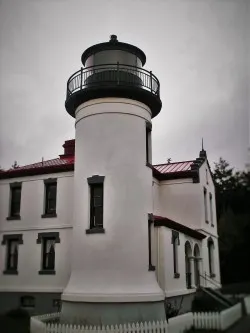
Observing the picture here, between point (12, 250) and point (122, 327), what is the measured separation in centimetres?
143

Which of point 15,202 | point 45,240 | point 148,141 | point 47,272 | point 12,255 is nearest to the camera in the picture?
point 12,255

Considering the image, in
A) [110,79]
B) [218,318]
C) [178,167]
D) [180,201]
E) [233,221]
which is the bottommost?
[218,318]

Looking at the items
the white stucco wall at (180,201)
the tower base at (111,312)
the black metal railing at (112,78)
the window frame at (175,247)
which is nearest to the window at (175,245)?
the window frame at (175,247)

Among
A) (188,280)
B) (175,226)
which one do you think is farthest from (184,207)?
(188,280)

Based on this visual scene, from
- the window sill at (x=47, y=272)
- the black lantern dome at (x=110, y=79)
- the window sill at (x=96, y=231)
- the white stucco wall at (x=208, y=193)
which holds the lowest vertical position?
the window sill at (x=47, y=272)

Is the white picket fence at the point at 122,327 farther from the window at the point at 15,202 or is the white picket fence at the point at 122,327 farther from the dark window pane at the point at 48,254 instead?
the window at the point at 15,202

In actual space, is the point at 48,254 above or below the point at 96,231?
below

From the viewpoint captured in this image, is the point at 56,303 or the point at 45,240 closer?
the point at 56,303

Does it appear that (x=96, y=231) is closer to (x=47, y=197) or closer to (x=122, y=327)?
(x=47, y=197)

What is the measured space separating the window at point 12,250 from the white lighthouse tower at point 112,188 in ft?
2.95

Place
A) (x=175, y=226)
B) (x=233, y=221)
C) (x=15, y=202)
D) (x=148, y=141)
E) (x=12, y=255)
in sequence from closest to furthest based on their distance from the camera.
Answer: (x=233, y=221) → (x=12, y=255) → (x=15, y=202) → (x=175, y=226) → (x=148, y=141)

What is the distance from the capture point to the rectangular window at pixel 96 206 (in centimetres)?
530

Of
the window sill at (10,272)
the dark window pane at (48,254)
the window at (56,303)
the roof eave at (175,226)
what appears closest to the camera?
the window sill at (10,272)

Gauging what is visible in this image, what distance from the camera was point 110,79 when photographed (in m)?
5.34
